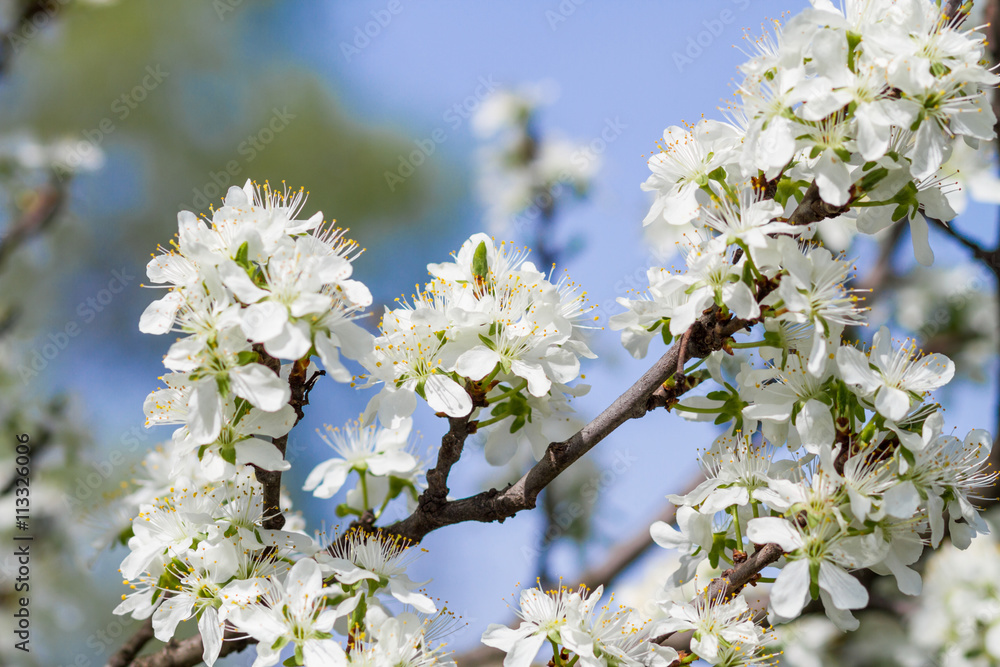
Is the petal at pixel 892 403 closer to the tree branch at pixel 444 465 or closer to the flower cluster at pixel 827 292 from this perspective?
the flower cluster at pixel 827 292

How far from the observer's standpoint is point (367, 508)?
1646 millimetres

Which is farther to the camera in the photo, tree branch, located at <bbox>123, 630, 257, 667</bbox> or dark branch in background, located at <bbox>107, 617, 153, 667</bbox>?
dark branch in background, located at <bbox>107, 617, 153, 667</bbox>

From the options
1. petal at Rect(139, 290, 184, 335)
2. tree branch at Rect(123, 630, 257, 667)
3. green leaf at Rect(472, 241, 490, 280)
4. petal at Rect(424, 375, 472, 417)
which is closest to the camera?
petal at Rect(139, 290, 184, 335)

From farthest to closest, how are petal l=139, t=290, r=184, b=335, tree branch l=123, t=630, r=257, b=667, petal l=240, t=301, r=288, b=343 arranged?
tree branch l=123, t=630, r=257, b=667 < petal l=139, t=290, r=184, b=335 < petal l=240, t=301, r=288, b=343

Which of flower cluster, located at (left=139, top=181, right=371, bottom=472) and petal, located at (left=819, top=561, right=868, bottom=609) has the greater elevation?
flower cluster, located at (left=139, top=181, right=371, bottom=472)

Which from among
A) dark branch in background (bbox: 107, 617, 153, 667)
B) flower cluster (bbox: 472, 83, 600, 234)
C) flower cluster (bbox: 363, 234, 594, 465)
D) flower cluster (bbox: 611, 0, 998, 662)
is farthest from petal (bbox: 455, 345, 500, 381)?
flower cluster (bbox: 472, 83, 600, 234)

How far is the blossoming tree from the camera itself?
127cm

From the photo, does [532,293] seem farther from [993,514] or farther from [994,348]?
[994,348]

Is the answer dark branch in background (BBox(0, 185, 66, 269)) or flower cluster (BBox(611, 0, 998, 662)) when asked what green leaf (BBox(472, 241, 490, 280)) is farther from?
dark branch in background (BBox(0, 185, 66, 269))

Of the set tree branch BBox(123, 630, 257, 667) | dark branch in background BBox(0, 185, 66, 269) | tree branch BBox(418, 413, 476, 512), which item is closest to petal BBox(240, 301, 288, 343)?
tree branch BBox(418, 413, 476, 512)

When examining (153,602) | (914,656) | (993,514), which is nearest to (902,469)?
(153,602)

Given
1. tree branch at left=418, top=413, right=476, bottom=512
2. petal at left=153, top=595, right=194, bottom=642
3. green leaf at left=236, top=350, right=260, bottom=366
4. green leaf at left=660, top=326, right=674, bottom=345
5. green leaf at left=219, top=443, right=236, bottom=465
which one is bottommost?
green leaf at left=660, top=326, right=674, bottom=345

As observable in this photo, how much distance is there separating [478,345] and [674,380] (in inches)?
14.2

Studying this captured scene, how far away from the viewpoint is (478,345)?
1.44 metres
